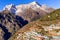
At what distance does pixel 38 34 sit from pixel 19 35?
21.3 ft

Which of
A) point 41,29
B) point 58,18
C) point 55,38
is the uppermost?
point 58,18

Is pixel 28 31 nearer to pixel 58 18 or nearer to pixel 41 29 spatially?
pixel 41 29

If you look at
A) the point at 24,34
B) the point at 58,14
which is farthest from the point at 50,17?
the point at 24,34

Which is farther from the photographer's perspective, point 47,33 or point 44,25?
point 44,25

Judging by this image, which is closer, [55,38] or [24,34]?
[55,38]

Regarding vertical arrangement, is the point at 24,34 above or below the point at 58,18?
below

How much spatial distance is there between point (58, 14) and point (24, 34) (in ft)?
53.0

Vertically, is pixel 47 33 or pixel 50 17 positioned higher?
pixel 50 17

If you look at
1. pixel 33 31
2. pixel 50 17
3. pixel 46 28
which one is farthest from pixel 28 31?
pixel 50 17

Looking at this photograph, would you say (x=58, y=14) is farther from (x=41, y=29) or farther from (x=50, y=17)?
(x=41, y=29)

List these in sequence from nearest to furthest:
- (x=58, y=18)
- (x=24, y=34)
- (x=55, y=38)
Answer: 1. (x=55, y=38)
2. (x=24, y=34)
3. (x=58, y=18)

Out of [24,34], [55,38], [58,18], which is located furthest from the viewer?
[58,18]

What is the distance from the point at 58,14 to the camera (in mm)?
68750

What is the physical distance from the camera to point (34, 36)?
5691cm
